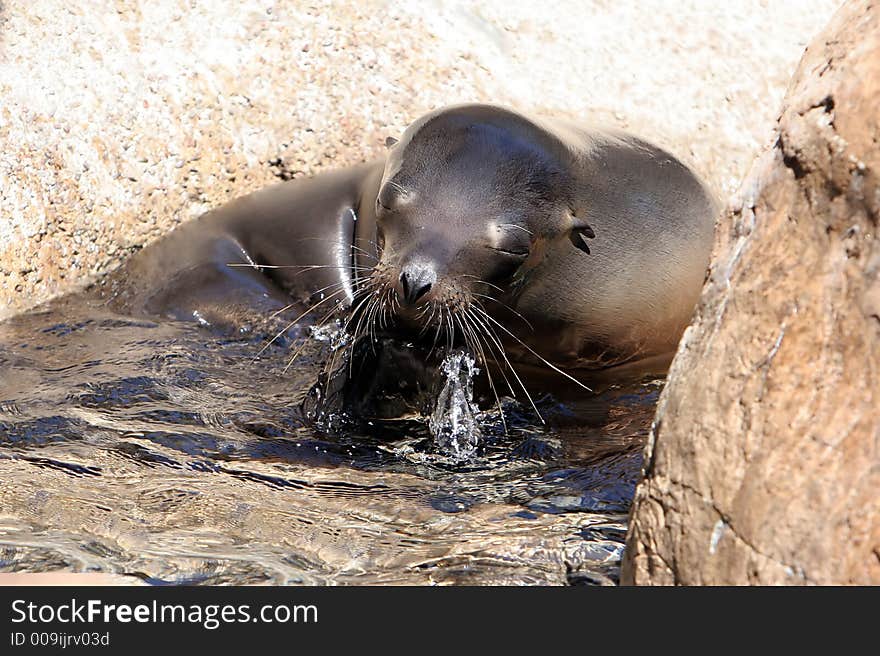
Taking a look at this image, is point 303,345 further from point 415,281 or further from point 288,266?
point 415,281

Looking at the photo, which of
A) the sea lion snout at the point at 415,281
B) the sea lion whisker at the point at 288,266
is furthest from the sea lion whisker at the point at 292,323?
the sea lion snout at the point at 415,281

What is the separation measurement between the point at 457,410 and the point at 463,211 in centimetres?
74

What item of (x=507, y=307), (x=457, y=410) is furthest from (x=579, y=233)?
(x=457, y=410)

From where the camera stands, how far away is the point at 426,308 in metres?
4.12

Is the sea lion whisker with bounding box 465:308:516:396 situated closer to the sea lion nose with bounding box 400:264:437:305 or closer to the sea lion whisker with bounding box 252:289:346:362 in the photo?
the sea lion nose with bounding box 400:264:437:305

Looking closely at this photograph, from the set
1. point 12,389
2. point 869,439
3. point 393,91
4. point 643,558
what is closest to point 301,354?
point 12,389

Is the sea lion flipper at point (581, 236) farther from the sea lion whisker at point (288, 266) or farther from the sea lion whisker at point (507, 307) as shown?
the sea lion whisker at point (288, 266)

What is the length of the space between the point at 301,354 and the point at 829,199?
10.5ft

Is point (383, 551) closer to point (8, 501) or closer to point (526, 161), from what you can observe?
point (8, 501)

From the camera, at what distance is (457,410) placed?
447 centimetres

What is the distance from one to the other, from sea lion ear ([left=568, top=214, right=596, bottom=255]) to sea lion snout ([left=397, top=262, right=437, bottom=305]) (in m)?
0.79

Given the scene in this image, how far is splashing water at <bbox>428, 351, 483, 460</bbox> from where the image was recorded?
14.3 ft

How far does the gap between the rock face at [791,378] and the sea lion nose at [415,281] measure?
1502 mm

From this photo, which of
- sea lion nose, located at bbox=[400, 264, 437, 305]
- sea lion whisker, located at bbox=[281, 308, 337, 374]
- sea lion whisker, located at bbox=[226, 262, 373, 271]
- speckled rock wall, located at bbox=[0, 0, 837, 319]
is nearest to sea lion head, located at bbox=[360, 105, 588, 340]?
sea lion nose, located at bbox=[400, 264, 437, 305]
